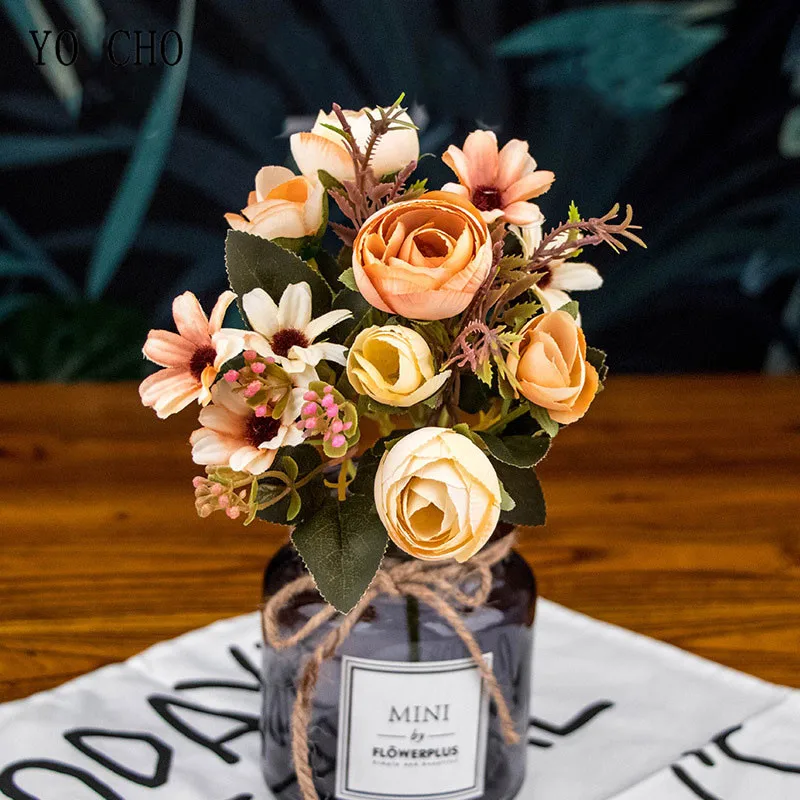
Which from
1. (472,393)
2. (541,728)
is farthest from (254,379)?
(541,728)

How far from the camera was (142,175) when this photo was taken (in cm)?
222

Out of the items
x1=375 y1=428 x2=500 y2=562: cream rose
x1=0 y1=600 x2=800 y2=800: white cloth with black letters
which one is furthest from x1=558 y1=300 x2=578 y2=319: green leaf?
x1=0 y1=600 x2=800 y2=800: white cloth with black letters

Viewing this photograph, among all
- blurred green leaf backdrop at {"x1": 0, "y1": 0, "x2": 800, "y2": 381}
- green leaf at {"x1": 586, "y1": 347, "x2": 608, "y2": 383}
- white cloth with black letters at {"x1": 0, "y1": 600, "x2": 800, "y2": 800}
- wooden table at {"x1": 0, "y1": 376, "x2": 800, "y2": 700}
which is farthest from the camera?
blurred green leaf backdrop at {"x1": 0, "y1": 0, "x2": 800, "y2": 381}

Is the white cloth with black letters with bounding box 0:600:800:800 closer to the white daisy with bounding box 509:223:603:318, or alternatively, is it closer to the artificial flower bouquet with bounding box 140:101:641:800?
the artificial flower bouquet with bounding box 140:101:641:800

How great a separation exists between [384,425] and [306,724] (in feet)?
0.66

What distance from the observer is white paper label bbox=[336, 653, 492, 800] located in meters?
0.65

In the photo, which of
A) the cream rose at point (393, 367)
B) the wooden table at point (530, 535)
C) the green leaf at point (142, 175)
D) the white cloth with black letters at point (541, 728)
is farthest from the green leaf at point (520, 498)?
the green leaf at point (142, 175)

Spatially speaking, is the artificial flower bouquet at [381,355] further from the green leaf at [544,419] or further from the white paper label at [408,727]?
the white paper label at [408,727]

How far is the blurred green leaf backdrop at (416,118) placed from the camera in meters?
2.18

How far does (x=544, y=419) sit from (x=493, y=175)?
5.7 inches

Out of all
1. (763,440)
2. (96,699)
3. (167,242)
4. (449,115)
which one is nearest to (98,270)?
(167,242)

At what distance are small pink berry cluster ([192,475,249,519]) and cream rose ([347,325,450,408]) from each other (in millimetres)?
87

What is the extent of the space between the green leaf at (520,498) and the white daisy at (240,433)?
0.14 metres

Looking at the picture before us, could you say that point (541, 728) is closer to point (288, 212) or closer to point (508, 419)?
point (508, 419)
